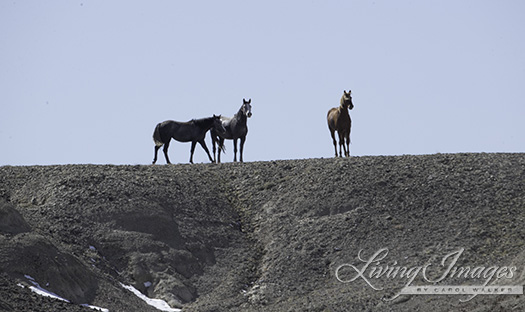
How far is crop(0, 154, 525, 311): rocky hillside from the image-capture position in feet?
89.2

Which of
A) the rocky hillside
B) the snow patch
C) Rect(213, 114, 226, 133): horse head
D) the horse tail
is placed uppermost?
Rect(213, 114, 226, 133): horse head

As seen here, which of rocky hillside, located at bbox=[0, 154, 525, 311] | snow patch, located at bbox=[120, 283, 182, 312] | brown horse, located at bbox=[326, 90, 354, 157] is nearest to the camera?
rocky hillside, located at bbox=[0, 154, 525, 311]

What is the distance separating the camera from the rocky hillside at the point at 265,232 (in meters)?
27.2

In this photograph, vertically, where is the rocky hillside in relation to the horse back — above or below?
below

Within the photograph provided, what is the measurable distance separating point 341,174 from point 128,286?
8.39m

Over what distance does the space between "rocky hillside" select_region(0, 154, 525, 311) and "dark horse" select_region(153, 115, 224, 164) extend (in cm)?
446

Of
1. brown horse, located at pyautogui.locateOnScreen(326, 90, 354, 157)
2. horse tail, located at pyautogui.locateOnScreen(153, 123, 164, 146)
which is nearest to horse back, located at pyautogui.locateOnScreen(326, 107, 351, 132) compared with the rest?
brown horse, located at pyautogui.locateOnScreen(326, 90, 354, 157)

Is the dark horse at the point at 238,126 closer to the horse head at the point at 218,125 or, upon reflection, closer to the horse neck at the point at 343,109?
the horse head at the point at 218,125

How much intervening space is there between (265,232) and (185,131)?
10037 mm

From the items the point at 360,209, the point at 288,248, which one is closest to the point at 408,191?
the point at 360,209

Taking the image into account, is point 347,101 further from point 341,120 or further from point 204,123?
point 204,123

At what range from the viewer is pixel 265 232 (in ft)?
105

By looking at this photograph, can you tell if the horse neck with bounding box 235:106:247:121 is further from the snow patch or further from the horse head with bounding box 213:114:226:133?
the snow patch

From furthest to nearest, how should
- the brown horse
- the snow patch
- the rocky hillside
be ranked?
the brown horse → the snow patch → the rocky hillside
